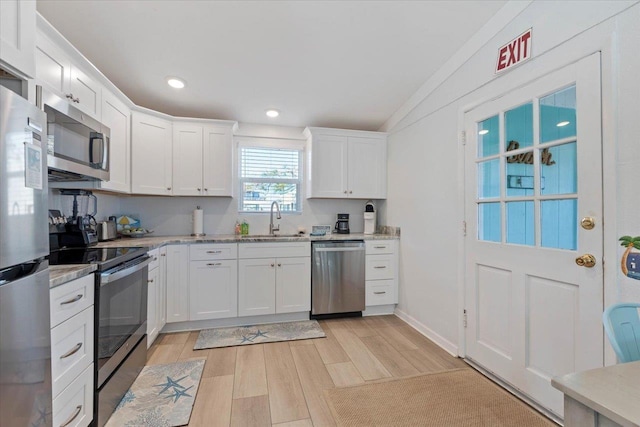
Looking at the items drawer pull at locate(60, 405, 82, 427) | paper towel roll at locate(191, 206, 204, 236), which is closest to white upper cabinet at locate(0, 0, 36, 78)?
drawer pull at locate(60, 405, 82, 427)

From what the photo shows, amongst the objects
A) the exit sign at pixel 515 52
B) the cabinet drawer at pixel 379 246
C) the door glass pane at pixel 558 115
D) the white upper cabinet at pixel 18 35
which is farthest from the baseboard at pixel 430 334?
the white upper cabinet at pixel 18 35

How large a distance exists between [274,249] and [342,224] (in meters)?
1.09

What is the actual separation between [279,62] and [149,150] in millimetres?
1584

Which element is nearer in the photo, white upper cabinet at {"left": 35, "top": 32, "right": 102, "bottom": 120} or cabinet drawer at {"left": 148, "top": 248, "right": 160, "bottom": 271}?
white upper cabinet at {"left": 35, "top": 32, "right": 102, "bottom": 120}

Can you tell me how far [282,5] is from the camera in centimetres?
200

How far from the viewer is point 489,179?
7.07ft

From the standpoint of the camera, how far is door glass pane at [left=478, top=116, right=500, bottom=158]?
2092 mm

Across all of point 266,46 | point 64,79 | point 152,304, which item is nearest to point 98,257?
point 152,304

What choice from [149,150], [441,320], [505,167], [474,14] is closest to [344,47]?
[474,14]

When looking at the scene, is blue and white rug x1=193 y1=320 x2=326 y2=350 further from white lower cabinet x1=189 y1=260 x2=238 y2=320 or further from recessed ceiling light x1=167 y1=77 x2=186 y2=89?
recessed ceiling light x1=167 y1=77 x2=186 y2=89

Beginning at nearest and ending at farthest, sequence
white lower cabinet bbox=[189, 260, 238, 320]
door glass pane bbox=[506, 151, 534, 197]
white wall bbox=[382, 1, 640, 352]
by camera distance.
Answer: white wall bbox=[382, 1, 640, 352], door glass pane bbox=[506, 151, 534, 197], white lower cabinet bbox=[189, 260, 238, 320]

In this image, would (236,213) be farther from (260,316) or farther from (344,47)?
(344,47)

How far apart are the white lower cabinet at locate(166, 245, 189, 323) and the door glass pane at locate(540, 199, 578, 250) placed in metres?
2.96

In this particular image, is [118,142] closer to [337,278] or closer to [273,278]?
[273,278]
